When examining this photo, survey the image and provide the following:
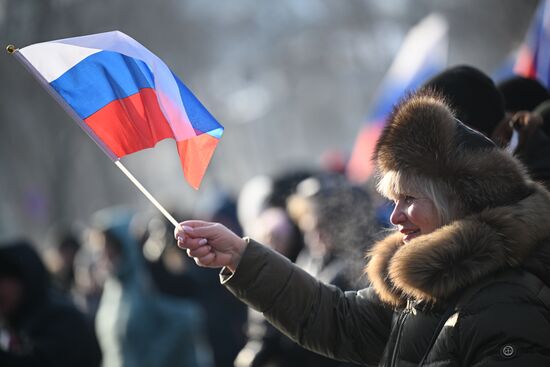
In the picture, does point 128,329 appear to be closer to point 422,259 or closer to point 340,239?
point 340,239

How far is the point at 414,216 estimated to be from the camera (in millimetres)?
3311

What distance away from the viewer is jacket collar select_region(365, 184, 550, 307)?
10.2ft

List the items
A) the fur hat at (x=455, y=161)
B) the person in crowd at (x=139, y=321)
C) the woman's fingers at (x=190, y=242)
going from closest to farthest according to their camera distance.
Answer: the fur hat at (x=455, y=161) < the woman's fingers at (x=190, y=242) < the person in crowd at (x=139, y=321)

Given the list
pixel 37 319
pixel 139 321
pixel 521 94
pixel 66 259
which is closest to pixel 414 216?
pixel 521 94

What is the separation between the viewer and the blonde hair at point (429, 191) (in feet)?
10.7

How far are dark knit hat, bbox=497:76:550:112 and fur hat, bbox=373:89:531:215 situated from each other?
1.84m

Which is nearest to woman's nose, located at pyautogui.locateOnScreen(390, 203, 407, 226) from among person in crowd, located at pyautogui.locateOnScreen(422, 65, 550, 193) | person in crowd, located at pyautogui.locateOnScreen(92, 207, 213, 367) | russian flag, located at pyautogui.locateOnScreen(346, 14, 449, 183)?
person in crowd, located at pyautogui.locateOnScreen(422, 65, 550, 193)

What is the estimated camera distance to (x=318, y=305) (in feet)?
12.1

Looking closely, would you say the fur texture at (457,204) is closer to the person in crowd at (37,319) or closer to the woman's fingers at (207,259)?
the woman's fingers at (207,259)

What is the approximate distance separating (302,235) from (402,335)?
338 centimetres

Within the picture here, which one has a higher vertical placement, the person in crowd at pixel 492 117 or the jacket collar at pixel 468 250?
the jacket collar at pixel 468 250

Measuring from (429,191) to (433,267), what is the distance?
0.26m

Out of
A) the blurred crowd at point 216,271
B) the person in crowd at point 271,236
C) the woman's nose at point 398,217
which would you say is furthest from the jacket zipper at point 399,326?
the person in crowd at point 271,236

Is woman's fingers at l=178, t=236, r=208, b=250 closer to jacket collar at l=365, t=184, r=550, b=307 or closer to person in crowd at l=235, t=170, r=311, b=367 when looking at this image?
jacket collar at l=365, t=184, r=550, b=307
